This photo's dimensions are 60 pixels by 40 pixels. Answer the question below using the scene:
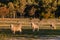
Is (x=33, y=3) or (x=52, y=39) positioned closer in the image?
(x=52, y=39)

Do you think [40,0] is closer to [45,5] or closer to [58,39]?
[45,5]

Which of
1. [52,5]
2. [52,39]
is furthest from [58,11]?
[52,39]

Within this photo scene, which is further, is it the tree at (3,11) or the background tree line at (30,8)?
the background tree line at (30,8)

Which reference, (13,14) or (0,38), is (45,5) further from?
(0,38)

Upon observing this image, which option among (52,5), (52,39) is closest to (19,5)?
(52,5)

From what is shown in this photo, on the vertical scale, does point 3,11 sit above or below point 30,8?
below

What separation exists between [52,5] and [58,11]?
2.47 m

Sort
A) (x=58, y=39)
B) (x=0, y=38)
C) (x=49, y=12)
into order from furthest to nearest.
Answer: (x=49, y=12) → (x=58, y=39) → (x=0, y=38)

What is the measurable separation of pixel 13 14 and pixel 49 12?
8487mm

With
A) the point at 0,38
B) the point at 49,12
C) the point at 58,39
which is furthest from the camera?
the point at 49,12

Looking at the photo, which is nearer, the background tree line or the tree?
the tree

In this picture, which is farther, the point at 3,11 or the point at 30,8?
the point at 30,8

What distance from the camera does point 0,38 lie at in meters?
20.0

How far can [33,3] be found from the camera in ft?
238
